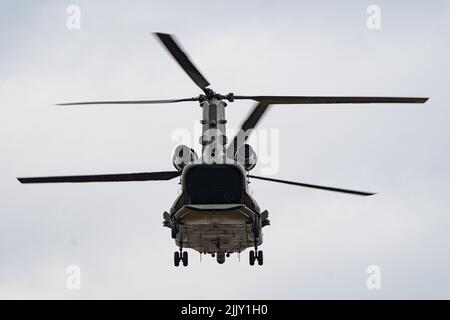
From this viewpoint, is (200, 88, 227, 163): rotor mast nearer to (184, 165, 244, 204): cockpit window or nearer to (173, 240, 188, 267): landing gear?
(184, 165, 244, 204): cockpit window

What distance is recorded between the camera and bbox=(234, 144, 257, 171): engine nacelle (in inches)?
2062

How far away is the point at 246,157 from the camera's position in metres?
52.5

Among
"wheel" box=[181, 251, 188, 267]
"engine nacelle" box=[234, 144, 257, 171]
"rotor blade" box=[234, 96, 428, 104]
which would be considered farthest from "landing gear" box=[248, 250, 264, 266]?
"rotor blade" box=[234, 96, 428, 104]

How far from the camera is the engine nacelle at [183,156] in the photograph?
52.3 m

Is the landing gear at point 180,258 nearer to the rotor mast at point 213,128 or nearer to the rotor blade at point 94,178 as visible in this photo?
the rotor blade at point 94,178

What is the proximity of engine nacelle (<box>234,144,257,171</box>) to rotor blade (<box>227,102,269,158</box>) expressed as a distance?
290 mm

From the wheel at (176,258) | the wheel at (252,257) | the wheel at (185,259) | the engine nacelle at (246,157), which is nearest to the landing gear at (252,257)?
the wheel at (252,257)

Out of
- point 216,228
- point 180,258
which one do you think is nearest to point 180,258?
point 180,258

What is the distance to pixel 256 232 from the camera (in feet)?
173

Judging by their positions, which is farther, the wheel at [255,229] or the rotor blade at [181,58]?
the wheel at [255,229]

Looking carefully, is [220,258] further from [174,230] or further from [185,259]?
[174,230]
